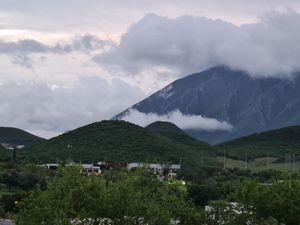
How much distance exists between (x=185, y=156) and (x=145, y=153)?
13.8 m

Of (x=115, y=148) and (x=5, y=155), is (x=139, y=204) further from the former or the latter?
(x=115, y=148)

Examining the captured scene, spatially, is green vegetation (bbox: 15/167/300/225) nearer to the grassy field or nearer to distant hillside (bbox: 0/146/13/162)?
distant hillside (bbox: 0/146/13/162)

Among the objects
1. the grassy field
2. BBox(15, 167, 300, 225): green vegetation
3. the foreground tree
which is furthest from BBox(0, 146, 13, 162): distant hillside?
the foreground tree

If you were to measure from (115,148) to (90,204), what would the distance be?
158 meters

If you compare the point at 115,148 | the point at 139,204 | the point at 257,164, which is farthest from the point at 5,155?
the point at 139,204

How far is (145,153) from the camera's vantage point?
579 ft

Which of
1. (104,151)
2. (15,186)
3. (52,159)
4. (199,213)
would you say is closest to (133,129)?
(104,151)

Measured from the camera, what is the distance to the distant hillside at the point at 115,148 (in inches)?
6934

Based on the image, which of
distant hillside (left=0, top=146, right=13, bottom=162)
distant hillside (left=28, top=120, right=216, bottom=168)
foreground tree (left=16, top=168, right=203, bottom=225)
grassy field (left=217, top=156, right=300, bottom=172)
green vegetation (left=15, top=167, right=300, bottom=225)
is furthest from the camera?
distant hillside (left=28, top=120, right=216, bottom=168)

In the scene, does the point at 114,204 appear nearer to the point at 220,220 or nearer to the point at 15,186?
the point at 220,220

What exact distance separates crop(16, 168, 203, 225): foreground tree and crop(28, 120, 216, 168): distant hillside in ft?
452

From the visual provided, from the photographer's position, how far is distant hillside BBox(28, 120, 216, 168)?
176m

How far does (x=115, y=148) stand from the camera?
18650 centimetres

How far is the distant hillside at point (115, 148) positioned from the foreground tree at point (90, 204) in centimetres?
13774
